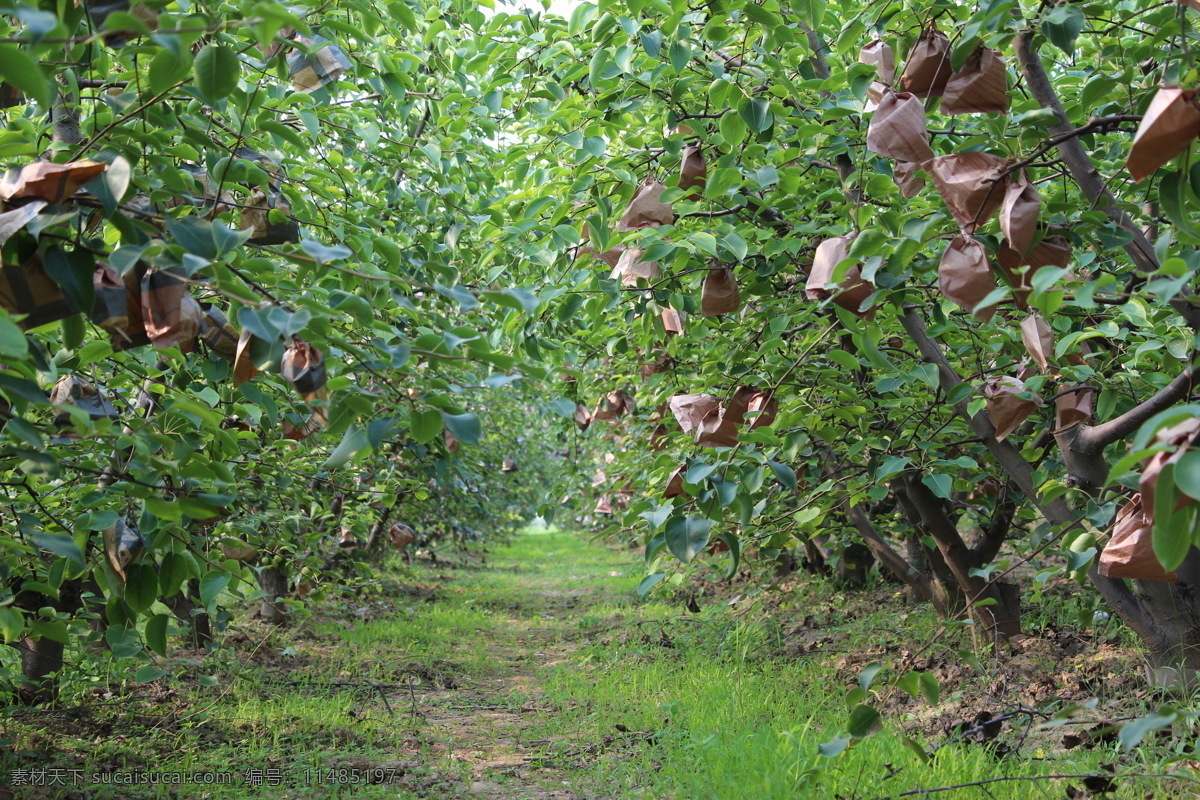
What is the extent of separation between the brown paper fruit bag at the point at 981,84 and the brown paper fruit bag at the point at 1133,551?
0.91 meters

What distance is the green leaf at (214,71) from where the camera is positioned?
1.33 metres

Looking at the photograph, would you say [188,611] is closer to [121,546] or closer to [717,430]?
[121,546]

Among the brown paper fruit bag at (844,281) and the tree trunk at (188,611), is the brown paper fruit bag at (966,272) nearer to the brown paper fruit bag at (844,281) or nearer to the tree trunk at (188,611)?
the brown paper fruit bag at (844,281)

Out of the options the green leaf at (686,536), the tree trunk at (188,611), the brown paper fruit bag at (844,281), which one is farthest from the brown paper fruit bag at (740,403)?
the tree trunk at (188,611)

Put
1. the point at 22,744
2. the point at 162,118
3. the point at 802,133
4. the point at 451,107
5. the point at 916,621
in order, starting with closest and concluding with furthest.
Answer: the point at 162,118 → the point at 802,133 → the point at 22,744 → the point at 451,107 → the point at 916,621

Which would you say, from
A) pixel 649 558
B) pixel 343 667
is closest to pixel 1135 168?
pixel 649 558

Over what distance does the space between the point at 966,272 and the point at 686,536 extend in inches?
31.0

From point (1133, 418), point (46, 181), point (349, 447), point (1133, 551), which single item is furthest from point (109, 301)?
point (1133, 418)

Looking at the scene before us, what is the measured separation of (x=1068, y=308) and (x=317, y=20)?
2.40 meters

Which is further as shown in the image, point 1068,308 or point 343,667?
point 343,667

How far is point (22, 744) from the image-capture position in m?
3.18

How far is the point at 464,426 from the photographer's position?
135 centimetres

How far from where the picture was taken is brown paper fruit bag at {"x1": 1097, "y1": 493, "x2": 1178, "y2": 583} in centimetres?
162

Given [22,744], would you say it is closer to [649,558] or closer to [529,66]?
[649,558]
